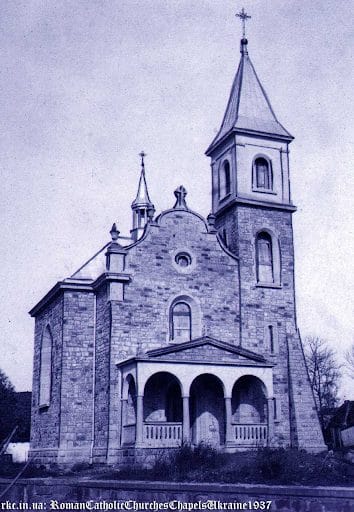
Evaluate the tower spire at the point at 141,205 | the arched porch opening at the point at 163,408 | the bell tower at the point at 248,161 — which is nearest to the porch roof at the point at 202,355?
the arched porch opening at the point at 163,408

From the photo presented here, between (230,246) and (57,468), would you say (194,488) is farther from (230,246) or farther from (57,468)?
(230,246)

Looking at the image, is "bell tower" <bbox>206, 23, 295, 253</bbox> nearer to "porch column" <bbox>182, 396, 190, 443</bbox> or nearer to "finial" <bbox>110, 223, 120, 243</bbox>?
"finial" <bbox>110, 223, 120, 243</bbox>

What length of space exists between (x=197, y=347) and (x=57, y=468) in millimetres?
8061

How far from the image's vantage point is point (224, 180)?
35562 mm

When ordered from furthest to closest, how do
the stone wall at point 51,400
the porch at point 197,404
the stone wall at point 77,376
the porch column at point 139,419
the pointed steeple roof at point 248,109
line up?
the pointed steeple roof at point 248,109
the stone wall at point 51,400
the stone wall at point 77,376
the porch at point 197,404
the porch column at point 139,419

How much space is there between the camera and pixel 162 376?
29.2 m

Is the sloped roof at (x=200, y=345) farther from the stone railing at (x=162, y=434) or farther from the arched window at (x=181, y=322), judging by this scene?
the stone railing at (x=162, y=434)

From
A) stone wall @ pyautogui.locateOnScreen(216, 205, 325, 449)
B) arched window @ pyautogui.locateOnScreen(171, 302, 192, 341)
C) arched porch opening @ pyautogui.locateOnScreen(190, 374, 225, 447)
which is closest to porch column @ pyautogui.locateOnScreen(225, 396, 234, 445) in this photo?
arched porch opening @ pyautogui.locateOnScreen(190, 374, 225, 447)

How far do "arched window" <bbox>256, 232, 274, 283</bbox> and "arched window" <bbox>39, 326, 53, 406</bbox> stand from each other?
38.0 feet

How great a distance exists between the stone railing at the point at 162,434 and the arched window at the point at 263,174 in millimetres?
13821

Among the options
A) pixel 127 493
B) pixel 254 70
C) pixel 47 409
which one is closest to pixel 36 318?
pixel 47 409

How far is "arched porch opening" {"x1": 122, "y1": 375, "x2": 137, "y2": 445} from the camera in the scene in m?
27.5

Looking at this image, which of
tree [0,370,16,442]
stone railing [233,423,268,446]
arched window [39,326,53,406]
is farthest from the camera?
tree [0,370,16,442]

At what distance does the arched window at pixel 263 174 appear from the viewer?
34.6 m
